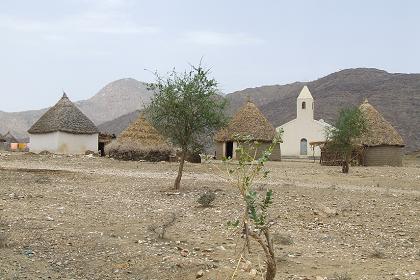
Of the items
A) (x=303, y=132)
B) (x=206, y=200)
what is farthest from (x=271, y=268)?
(x=303, y=132)

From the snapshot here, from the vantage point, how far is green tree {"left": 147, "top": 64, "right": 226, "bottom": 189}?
15750 mm

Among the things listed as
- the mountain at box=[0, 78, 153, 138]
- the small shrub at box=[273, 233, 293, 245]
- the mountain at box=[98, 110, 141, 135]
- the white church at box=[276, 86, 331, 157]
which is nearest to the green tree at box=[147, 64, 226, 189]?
the small shrub at box=[273, 233, 293, 245]

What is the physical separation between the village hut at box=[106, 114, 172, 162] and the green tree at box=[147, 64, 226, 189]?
11708 mm

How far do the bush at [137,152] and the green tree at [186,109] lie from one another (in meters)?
11.9

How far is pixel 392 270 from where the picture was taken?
7.95 m

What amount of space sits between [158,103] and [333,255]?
832 centimetres

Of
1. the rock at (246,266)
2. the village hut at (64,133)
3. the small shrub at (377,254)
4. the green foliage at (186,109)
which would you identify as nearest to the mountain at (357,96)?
the village hut at (64,133)

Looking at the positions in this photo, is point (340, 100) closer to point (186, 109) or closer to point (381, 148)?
point (381, 148)

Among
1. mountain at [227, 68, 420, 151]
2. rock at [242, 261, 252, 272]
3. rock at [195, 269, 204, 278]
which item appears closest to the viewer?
rock at [195, 269, 204, 278]

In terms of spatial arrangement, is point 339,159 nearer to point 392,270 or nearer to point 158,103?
point 158,103

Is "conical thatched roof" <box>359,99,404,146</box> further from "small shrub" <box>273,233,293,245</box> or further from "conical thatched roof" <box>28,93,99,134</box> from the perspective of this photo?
"small shrub" <box>273,233,293,245</box>

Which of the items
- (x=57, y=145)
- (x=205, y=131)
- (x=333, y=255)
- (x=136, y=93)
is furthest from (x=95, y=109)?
(x=333, y=255)

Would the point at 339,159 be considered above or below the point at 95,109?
below

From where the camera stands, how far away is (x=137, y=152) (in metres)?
28.1
